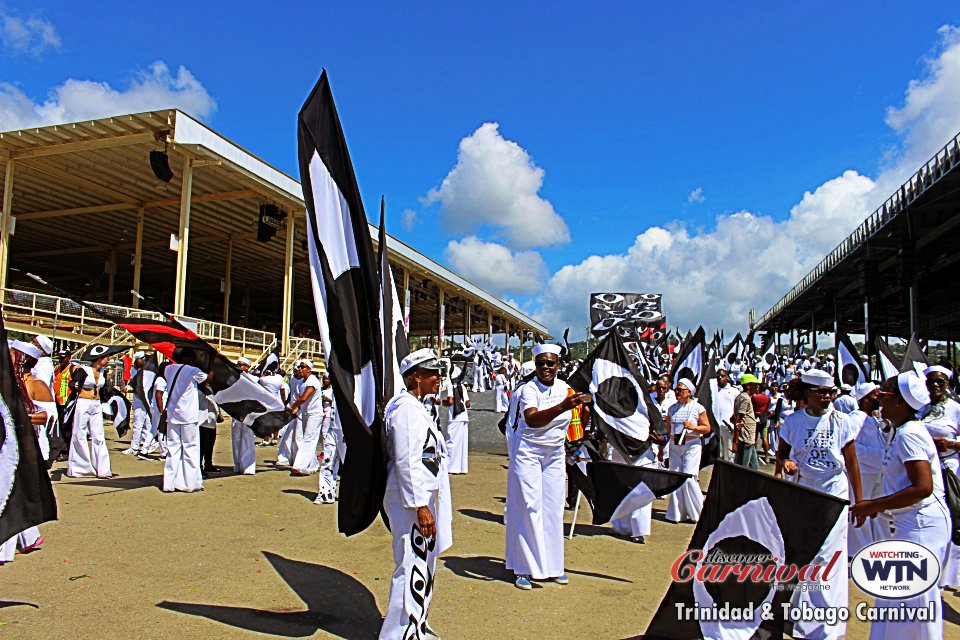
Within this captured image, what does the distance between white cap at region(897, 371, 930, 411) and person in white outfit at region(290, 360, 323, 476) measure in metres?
8.88

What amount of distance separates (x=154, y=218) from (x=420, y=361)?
26.5m

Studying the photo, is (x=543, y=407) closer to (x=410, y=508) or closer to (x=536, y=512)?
(x=536, y=512)

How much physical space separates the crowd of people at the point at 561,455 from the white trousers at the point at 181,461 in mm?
14

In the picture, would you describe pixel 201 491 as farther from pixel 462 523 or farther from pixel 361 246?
pixel 361 246

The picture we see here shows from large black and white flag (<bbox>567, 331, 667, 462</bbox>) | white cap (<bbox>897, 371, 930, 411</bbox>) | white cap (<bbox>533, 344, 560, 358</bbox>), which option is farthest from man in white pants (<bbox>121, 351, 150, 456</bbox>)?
white cap (<bbox>897, 371, 930, 411</bbox>)

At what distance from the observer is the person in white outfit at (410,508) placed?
3750 millimetres

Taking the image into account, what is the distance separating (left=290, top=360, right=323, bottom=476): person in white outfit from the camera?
11086mm

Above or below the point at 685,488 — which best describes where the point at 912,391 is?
above

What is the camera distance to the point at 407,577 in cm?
381

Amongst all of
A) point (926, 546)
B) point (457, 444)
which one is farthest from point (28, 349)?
point (926, 546)

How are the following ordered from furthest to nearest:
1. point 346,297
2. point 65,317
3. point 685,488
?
point 65,317
point 685,488
point 346,297

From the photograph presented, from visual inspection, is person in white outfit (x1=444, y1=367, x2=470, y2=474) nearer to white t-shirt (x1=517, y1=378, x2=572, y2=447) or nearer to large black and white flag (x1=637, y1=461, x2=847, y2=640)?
white t-shirt (x1=517, y1=378, x2=572, y2=447)

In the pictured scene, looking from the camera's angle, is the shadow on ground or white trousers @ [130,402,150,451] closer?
the shadow on ground

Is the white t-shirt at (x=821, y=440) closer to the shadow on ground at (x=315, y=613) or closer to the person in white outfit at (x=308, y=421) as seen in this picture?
the shadow on ground at (x=315, y=613)
